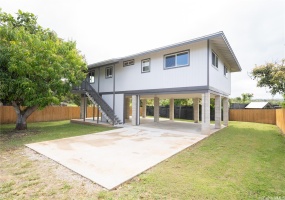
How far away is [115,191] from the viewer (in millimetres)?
3246

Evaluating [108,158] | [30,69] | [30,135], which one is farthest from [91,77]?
[108,158]

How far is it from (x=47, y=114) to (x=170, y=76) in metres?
13.3

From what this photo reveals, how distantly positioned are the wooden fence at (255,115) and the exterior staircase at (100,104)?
42.3 ft

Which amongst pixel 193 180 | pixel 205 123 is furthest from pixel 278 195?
pixel 205 123

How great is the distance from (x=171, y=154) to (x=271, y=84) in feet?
66.2

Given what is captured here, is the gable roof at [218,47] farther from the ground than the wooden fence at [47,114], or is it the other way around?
the gable roof at [218,47]

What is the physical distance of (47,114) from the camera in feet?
55.9

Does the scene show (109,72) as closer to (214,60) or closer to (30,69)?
(30,69)

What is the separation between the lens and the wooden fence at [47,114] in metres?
14.4

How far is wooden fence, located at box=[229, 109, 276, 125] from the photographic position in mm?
15889

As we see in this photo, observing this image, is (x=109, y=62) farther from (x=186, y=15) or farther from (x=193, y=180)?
(x=193, y=180)

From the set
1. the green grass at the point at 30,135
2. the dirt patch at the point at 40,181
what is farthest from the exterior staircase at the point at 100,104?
the dirt patch at the point at 40,181

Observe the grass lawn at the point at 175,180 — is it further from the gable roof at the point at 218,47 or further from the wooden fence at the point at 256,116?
the wooden fence at the point at 256,116

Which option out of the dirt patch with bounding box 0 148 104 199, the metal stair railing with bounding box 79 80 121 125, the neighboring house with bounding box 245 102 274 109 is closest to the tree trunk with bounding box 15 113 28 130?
the metal stair railing with bounding box 79 80 121 125
